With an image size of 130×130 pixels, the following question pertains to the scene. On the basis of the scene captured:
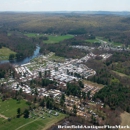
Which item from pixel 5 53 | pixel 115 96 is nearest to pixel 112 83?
pixel 115 96

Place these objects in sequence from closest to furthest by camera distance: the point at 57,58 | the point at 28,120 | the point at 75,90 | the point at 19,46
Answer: the point at 28,120 → the point at 75,90 → the point at 57,58 → the point at 19,46

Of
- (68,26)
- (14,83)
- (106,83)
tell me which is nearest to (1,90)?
(14,83)

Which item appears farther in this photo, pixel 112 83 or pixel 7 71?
pixel 7 71

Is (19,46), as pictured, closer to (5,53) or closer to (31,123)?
(5,53)

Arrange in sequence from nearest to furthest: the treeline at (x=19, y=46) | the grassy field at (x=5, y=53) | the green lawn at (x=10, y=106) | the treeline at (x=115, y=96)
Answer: the green lawn at (x=10, y=106), the treeline at (x=115, y=96), the grassy field at (x=5, y=53), the treeline at (x=19, y=46)

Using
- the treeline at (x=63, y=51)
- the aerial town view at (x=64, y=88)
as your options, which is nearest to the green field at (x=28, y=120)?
the aerial town view at (x=64, y=88)

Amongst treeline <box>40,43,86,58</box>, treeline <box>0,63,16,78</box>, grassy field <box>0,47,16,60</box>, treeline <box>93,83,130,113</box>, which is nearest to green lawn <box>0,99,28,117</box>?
treeline <box>93,83,130,113</box>

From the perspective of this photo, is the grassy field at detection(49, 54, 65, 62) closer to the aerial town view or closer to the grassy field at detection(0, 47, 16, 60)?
the aerial town view

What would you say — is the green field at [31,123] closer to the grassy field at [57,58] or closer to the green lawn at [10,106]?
the green lawn at [10,106]
